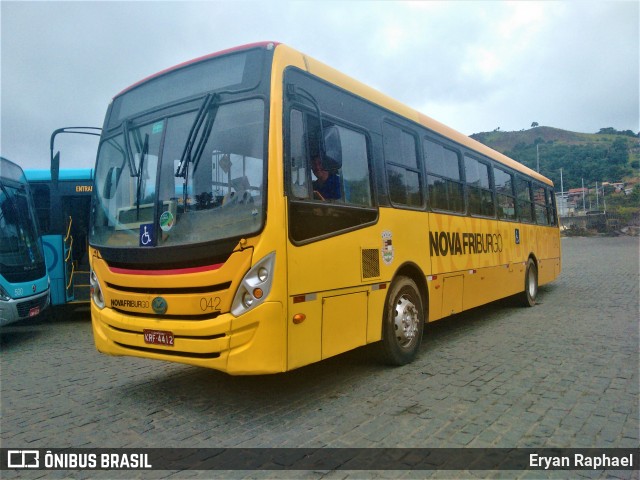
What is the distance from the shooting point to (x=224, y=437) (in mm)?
3752

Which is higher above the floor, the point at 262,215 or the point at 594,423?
the point at 262,215

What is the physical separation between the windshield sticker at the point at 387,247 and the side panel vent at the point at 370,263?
0.48ft

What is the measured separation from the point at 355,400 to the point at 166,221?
7.83ft

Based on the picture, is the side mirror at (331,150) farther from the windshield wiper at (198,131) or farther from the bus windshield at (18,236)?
the bus windshield at (18,236)

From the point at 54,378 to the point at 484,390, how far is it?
192 inches

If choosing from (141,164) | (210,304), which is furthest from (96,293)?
(210,304)

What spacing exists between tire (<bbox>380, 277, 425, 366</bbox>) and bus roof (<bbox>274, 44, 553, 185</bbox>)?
221 centimetres

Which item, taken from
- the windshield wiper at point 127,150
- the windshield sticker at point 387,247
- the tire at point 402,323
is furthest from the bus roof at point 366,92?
the tire at point 402,323

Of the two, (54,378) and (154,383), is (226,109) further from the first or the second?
(54,378)

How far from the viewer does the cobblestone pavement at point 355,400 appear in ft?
12.0

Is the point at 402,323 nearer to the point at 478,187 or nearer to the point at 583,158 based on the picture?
the point at 478,187

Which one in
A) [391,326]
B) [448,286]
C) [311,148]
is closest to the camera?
[311,148]

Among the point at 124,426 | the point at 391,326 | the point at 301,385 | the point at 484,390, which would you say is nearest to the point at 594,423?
the point at 484,390

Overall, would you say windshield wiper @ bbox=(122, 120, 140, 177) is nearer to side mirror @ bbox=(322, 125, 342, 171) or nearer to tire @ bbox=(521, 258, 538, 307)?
side mirror @ bbox=(322, 125, 342, 171)
